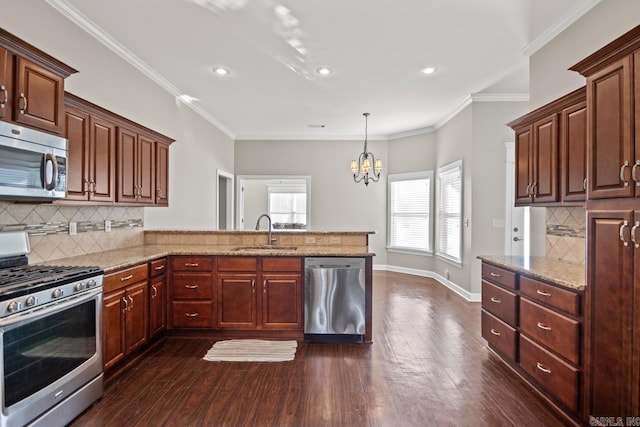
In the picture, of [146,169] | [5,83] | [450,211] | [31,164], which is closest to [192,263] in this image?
[146,169]

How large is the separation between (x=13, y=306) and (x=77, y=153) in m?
1.33

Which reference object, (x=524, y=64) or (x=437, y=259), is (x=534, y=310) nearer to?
(x=524, y=64)

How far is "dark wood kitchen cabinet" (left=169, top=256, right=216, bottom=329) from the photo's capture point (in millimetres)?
3424

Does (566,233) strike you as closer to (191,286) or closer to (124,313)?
(191,286)

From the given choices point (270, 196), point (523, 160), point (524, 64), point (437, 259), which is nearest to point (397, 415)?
point (523, 160)

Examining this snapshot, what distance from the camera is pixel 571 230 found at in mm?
2945

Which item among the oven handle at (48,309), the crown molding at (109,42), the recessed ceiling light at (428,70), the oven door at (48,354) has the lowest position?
the oven door at (48,354)

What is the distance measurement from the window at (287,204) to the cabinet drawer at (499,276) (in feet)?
23.5

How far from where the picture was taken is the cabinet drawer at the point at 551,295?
204 cm

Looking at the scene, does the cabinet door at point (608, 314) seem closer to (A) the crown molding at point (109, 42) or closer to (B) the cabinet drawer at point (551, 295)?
(B) the cabinet drawer at point (551, 295)

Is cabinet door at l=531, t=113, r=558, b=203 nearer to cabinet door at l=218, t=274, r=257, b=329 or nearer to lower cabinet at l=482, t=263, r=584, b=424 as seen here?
lower cabinet at l=482, t=263, r=584, b=424

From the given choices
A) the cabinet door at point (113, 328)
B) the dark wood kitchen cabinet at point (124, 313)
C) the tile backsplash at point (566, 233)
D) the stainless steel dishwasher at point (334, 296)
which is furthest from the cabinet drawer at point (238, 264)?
the tile backsplash at point (566, 233)

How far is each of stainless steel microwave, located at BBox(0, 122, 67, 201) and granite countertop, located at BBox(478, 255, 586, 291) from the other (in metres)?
3.36

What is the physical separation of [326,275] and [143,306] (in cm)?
171
